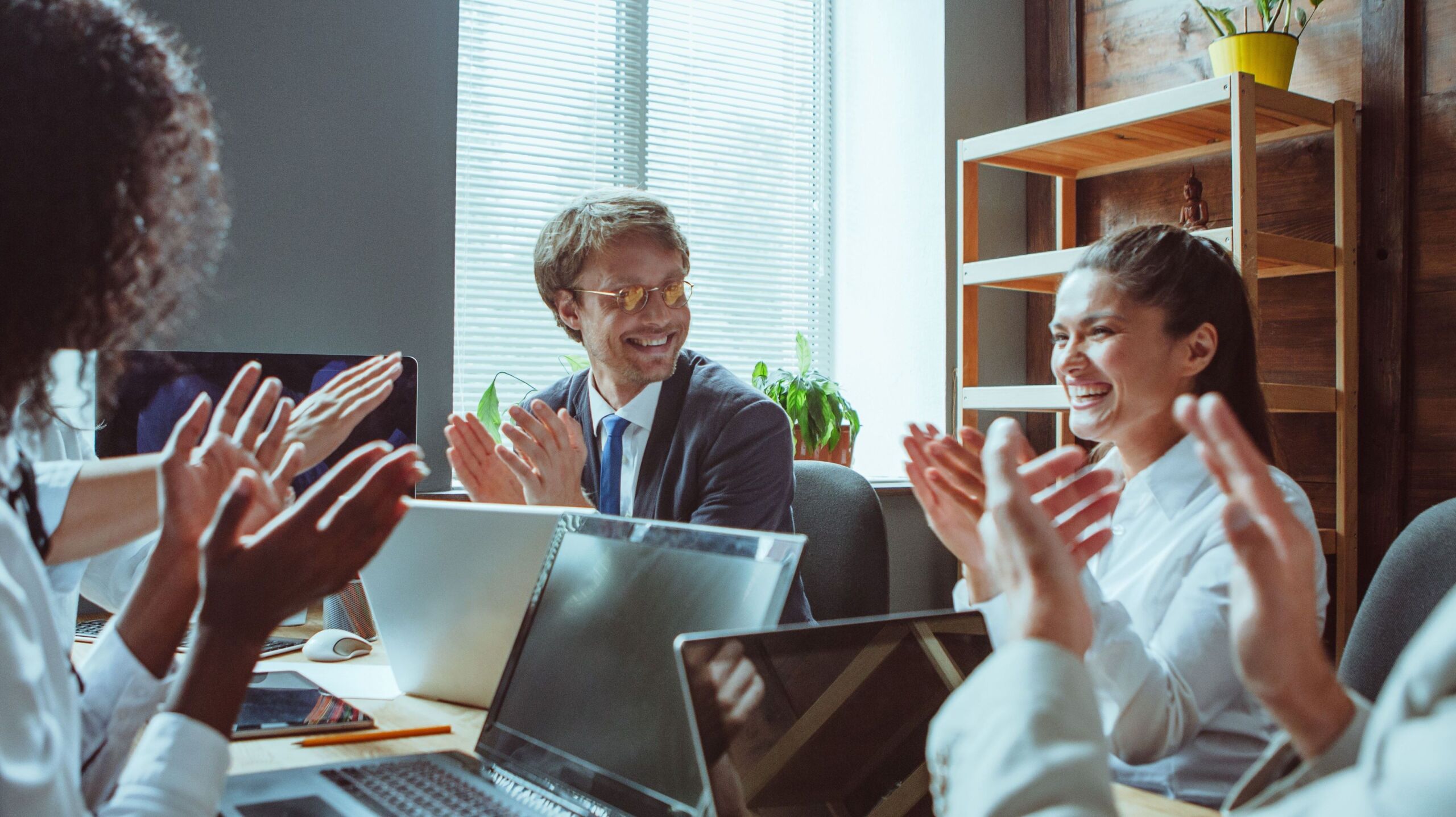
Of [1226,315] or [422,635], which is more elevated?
[1226,315]

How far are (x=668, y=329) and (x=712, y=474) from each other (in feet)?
0.98

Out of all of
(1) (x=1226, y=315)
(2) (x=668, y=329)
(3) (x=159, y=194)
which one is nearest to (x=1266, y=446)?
(1) (x=1226, y=315)

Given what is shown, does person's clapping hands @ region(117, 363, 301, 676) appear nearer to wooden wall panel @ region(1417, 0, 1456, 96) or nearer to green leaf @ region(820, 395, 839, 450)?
green leaf @ region(820, 395, 839, 450)

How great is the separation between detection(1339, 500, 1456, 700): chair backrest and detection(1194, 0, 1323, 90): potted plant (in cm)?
145

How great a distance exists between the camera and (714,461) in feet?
6.33

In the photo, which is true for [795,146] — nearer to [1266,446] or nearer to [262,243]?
[262,243]

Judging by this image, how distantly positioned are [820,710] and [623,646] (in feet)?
0.70

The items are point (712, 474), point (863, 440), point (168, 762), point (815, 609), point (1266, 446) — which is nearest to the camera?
point (168, 762)

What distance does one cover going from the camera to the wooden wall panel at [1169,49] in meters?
2.63

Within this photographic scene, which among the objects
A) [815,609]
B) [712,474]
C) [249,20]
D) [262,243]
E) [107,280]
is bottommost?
[815,609]

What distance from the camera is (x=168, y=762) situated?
0.68m

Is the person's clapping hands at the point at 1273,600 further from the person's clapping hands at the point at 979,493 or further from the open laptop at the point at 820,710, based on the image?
the open laptop at the point at 820,710

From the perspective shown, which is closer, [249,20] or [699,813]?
[699,813]

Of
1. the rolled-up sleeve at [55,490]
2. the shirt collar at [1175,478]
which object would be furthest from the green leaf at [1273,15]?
the rolled-up sleeve at [55,490]
